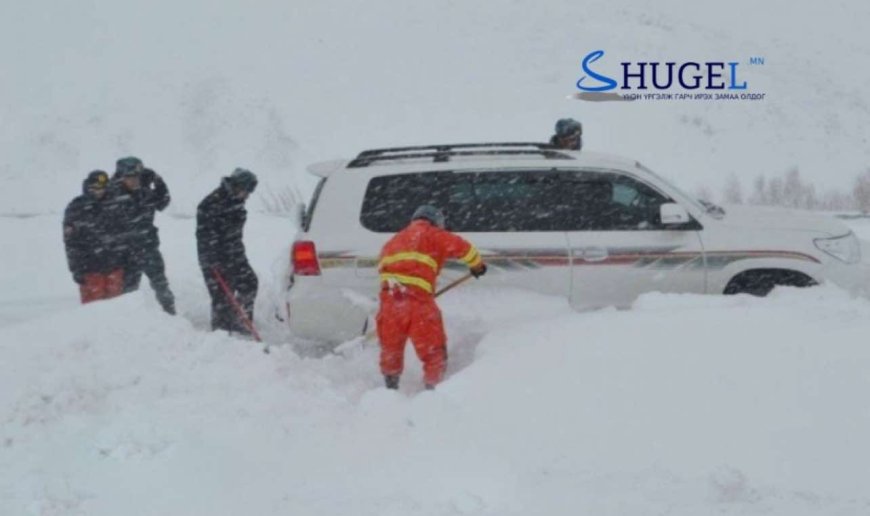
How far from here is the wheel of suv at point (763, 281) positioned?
20.3 ft

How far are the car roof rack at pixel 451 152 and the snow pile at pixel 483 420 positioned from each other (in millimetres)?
1412

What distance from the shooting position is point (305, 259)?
615 cm

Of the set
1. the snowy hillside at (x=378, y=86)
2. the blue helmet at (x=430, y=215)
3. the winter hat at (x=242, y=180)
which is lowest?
the blue helmet at (x=430, y=215)

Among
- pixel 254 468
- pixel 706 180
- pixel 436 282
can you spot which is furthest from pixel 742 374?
pixel 706 180

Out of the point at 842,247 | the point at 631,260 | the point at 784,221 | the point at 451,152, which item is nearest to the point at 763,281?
the point at 784,221

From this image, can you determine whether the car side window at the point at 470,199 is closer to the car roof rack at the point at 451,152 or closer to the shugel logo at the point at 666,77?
the car roof rack at the point at 451,152

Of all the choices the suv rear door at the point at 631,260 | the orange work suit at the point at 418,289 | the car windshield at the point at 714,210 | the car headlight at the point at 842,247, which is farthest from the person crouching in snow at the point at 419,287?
the car headlight at the point at 842,247

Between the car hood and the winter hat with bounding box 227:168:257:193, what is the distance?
3.84 m

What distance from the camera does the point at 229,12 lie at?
1475 inches

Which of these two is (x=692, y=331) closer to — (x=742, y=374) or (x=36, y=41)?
(x=742, y=374)

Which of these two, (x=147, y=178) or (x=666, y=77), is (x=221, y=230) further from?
Answer: (x=666, y=77)

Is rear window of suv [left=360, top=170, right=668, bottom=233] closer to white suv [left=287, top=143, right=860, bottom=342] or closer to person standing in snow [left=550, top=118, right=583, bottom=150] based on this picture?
white suv [left=287, top=143, right=860, bottom=342]

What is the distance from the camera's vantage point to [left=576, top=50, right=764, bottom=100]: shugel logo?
1224 inches

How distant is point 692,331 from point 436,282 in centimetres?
185
